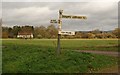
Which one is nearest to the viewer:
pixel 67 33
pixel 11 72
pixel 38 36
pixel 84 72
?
pixel 11 72

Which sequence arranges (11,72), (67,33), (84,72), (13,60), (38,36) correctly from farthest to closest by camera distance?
(38,36), (67,33), (13,60), (84,72), (11,72)

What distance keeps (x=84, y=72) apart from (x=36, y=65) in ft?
7.99

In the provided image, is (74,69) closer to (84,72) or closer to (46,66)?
(84,72)

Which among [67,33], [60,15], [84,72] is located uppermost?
[60,15]

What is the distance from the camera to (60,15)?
15.9 meters

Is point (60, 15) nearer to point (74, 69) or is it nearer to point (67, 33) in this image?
point (67, 33)

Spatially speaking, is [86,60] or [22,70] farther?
[86,60]

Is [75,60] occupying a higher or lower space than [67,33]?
lower

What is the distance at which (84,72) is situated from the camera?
13164 millimetres

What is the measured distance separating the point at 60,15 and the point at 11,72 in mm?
5428

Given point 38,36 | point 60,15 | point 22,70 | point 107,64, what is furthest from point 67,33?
point 38,36

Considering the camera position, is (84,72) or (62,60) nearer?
(84,72)

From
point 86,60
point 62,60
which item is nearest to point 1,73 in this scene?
point 62,60

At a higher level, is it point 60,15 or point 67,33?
point 60,15
